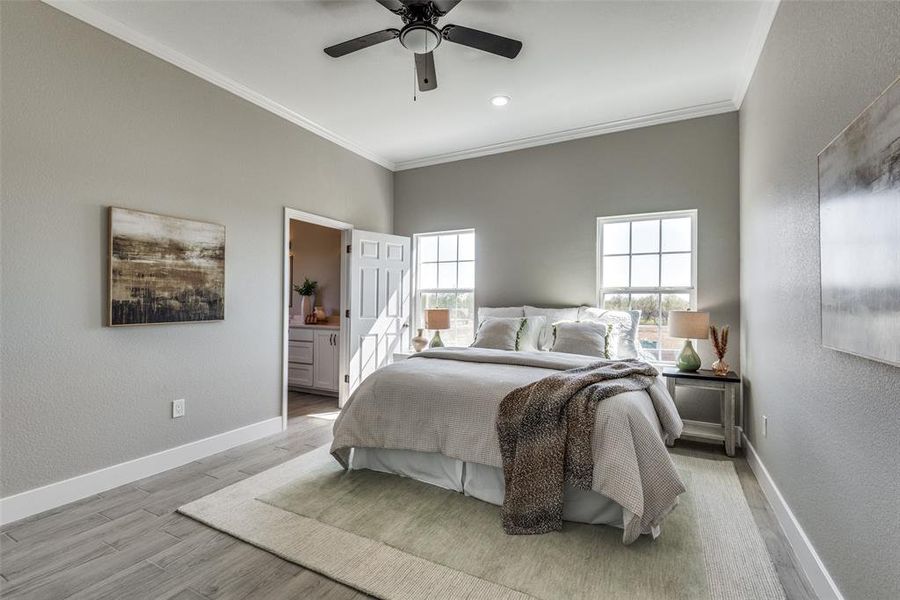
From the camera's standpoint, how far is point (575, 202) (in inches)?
171

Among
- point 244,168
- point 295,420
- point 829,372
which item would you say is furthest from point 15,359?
point 829,372

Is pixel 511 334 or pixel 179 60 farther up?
pixel 179 60

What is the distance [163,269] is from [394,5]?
2.28 metres

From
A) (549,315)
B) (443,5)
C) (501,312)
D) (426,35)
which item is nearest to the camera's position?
(443,5)

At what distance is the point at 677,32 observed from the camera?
269cm

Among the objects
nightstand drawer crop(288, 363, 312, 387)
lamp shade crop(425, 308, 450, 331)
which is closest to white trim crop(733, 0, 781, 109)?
lamp shade crop(425, 308, 450, 331)

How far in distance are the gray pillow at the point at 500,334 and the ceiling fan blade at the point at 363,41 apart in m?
2.50

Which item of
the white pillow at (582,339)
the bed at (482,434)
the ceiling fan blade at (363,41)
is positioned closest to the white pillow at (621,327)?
the white pillow at (582,339)

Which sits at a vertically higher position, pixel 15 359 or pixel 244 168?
pixel 244 168

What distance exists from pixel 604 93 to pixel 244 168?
3108 millimetres

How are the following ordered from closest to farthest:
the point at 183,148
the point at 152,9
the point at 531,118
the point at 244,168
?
the point at 152,9
the point at 183,148
the point at 244,168
the point at 531,118

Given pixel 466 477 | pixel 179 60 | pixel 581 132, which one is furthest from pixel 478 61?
pixel 466 477

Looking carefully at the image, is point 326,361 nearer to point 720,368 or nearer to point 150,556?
point 150,556

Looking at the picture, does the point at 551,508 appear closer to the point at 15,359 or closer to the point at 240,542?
the point at 240,542
